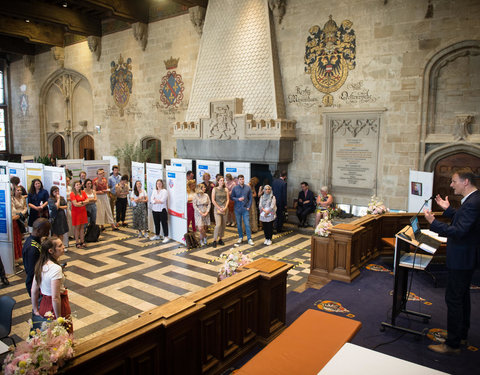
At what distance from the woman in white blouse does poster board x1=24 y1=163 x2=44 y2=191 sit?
2.65m

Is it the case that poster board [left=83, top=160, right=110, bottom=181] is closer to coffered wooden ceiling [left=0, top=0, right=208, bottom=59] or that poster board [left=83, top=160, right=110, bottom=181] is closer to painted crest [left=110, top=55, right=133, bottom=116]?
painted crest [left=110, top=55, right=133, bottom=116]

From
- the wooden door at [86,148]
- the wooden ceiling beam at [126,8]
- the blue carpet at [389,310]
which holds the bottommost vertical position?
the blue carpet at [389,310]

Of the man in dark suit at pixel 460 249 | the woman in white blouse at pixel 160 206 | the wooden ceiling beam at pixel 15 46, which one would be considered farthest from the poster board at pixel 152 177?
the wooden ceiling beam at pixel 15 46

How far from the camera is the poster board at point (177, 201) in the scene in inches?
336

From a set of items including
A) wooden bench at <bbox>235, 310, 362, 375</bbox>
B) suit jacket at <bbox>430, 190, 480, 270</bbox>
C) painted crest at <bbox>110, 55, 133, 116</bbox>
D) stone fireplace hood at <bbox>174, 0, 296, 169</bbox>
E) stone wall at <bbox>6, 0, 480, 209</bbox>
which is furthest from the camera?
painted crest at <bbox>110, 55, 133, 116</bbox>

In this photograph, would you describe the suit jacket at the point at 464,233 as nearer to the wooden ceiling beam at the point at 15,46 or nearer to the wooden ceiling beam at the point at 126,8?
the wooden ceiling beam at the point at 126,8

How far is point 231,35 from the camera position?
1173 centimetres

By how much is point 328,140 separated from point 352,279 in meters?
5.59

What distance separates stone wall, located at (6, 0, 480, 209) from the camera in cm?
855

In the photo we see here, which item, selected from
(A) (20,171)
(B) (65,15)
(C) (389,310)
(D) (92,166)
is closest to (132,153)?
(D) (92,166)

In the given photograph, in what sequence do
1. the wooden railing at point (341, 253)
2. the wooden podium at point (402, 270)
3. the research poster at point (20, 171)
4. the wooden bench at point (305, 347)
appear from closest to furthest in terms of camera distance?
the wooden bench at point (305, 347), the wooden podium at point (402, 270), the wooden railing at point (341, 253), the research poster at point (20, 171)

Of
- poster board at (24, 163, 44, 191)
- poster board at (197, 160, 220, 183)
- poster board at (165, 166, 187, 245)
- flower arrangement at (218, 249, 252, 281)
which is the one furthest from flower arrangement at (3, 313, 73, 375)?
poster board at (197, 160, 220, 183)

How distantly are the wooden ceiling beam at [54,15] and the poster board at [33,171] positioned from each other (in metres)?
7.35

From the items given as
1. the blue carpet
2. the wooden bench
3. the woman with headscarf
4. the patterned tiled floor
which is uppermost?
the woman with headscarf
